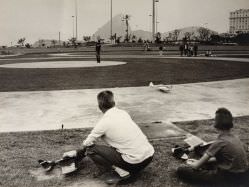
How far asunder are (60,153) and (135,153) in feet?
6.12

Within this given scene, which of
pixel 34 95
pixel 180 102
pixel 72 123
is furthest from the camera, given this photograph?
pixel 34 95

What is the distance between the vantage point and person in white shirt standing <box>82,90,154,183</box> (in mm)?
5273

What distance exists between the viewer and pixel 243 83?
576 inches

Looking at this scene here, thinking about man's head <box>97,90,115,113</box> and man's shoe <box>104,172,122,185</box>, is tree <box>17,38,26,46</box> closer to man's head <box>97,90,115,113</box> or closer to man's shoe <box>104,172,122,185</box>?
man's shoe <box>104,172,122,185</box>

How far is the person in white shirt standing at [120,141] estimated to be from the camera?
5273 millimetres

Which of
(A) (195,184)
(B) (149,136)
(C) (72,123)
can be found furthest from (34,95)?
(A) (195,184)

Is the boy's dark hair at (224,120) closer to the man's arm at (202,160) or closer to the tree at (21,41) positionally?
the man's arm at (202,160)

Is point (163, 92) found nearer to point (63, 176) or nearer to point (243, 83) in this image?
point (243, 83)

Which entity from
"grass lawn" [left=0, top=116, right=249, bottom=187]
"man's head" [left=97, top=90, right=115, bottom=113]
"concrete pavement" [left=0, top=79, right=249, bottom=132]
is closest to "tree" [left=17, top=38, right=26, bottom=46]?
"concrete pavement" [left=0, top=79, right=249, bottom=132]

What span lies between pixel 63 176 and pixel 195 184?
182 centimetres

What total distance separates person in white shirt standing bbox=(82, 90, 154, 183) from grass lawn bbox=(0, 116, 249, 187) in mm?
290

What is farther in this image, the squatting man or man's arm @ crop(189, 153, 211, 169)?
the squatting man

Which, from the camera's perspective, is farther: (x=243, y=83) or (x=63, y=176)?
(x=243, y=83)

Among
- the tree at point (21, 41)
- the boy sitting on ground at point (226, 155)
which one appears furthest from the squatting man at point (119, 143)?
the tree at point (21, 41)
